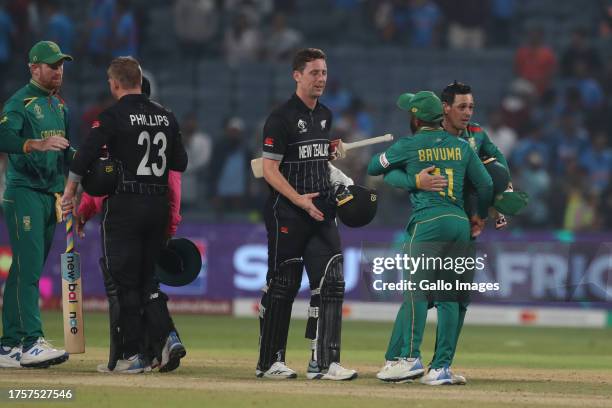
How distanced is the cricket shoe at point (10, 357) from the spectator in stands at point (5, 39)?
13.8 metres

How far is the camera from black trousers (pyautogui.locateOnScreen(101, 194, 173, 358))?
1050 cm

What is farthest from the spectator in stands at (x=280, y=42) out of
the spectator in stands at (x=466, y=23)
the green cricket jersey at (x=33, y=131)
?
the green cricket jersey at (x=33, y=131)

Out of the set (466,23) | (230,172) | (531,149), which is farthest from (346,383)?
(466,23)

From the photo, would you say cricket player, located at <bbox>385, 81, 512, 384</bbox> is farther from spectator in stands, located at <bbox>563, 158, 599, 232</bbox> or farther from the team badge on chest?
spectator in stands, located at <bbox>563, 158, 599, 232</bbox>

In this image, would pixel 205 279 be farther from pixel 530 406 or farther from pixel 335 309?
pixel 530 406

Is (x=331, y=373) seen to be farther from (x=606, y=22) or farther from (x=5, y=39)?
(x=606, y=22)

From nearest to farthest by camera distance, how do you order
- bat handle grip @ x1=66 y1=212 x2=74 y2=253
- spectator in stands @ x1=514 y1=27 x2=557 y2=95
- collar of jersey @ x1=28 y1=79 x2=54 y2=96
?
bat handle grip @ x1=66 y1=212 x2=74 y2=253 < collar of jersey @ x1=28 y1=79 x2=54 y2=96 < spectator in stands @ x1=514 y1=27 x2=557 y2=95

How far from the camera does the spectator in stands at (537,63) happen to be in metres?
24.2

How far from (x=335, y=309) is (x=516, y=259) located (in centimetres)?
881

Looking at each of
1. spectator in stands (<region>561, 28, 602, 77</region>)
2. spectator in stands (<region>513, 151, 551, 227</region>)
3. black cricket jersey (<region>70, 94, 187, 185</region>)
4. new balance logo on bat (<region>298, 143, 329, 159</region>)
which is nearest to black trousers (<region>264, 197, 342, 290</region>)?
new balance logo on bat (<region>298, 143, 329, 159</region>)

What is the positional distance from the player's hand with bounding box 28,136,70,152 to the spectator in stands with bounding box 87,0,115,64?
13391mm

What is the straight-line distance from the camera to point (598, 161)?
22.1 meters

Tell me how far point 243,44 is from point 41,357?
14924mm

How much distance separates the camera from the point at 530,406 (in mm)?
8867
